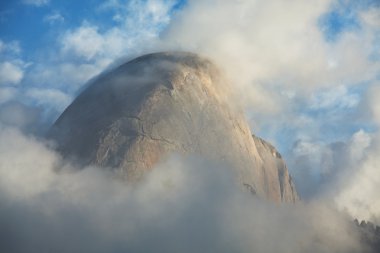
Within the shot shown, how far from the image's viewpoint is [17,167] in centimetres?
9025

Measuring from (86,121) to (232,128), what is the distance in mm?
23804

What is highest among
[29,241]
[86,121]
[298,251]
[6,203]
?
[86,121]

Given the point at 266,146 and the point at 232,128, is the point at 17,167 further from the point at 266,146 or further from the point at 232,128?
the point at 266,146

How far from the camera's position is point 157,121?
87562 millimetres

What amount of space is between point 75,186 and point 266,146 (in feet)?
184

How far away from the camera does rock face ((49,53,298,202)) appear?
84.2m

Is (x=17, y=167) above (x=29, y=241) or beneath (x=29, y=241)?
above

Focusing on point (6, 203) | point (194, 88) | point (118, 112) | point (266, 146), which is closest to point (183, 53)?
point (194, 88)

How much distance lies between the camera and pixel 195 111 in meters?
→ 93.6

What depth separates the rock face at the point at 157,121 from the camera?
8419cm

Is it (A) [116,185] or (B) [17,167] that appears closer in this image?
(A) [116,185]

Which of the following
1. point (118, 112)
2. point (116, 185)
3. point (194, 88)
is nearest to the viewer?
point (116, 185)

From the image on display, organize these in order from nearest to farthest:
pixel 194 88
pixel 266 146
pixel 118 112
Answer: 1. pixel 118 112
2. pixel 194 88
3. pixel 266 146

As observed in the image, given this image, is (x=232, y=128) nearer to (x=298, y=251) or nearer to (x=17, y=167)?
(x=298, y=251)
